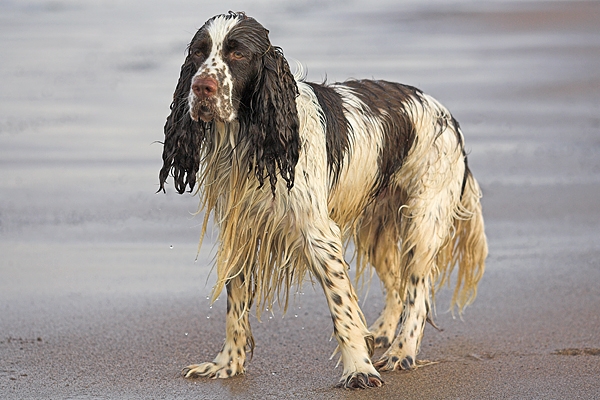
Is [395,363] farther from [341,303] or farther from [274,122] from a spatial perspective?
[274,122]

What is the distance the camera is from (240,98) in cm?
477

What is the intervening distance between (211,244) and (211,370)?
2681 millimetres

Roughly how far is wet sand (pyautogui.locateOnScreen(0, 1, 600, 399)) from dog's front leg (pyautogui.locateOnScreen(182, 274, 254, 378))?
95 mm

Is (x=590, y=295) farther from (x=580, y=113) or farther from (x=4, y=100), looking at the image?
(x=4, y=100)

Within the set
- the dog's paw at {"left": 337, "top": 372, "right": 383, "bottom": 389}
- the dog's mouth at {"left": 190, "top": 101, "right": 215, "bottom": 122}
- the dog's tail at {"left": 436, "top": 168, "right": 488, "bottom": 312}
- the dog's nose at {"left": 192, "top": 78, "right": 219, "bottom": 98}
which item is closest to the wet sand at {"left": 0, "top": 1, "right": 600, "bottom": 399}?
the dog's paw at {"left": 337, "top": 372, "right": 383, "bottom": 389}

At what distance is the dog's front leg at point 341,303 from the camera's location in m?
4.94

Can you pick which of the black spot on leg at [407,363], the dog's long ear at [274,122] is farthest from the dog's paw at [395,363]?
the dog's long ear at [274,122]

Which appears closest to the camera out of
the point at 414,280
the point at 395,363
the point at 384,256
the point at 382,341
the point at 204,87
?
the point at 204,87

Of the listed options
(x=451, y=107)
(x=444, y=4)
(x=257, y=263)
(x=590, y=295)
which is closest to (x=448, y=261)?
(x=590, y=295)

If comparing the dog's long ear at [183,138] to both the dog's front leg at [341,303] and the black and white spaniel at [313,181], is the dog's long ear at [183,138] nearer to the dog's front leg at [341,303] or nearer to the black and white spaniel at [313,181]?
the black and white spaniel at [313,181]

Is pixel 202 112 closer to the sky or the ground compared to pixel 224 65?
closer to the ground

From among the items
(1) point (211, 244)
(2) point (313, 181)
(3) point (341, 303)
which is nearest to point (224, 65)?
(2) point (313, 181)

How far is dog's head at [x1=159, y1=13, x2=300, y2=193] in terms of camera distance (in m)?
4.64

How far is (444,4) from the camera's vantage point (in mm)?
16891
